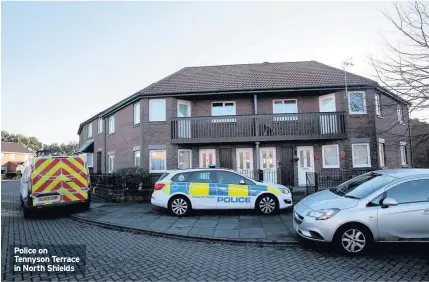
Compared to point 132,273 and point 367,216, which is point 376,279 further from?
point 132,273

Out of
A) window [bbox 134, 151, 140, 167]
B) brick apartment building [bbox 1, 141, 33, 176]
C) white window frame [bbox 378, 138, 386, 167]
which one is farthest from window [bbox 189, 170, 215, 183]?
brick apartment building [bbox 1, 141, 33, 176]

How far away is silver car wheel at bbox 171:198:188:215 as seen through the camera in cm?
885

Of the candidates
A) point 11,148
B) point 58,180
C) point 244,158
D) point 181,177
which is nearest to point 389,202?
point 181,177

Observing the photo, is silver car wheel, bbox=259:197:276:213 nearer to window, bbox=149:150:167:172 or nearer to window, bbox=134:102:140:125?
window, bbox=149:150:167:172

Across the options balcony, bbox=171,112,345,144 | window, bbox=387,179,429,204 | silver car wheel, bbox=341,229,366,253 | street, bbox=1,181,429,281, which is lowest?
street, bbox=1,181,429,281

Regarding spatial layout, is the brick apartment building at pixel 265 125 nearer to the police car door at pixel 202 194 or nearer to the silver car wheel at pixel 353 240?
the police car door at pixel 202 194

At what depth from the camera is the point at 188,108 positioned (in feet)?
52.7

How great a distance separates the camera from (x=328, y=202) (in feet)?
18.5

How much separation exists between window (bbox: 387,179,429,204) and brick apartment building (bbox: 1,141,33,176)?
185ft

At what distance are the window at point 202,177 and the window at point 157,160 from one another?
6.49m

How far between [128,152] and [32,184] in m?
8.19

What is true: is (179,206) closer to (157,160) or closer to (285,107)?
(157,160)

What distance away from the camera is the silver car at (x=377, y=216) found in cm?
507

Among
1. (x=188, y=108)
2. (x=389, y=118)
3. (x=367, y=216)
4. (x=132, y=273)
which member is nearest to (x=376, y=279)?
(x=367, y=216)
